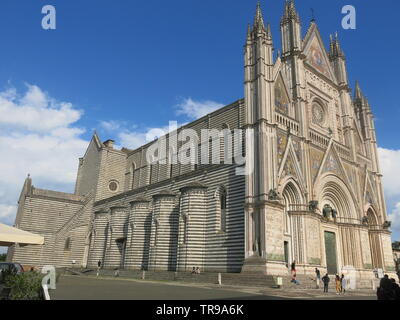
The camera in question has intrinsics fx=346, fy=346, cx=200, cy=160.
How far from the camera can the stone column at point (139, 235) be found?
3053cm

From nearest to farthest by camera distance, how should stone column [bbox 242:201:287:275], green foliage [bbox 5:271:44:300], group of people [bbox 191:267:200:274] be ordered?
green foliage [bbox 5:271:44:300], stone column [bbox 242:201:287:275], group of people [bbox 191:267:200:274]

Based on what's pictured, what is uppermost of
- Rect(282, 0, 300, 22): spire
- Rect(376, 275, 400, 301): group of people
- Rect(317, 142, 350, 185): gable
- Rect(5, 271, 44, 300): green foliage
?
Rect(282, 0, 300, 22): spire

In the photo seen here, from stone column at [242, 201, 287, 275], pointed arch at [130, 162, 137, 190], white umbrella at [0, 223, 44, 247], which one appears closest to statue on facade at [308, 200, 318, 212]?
stone column at [242, 201, 287, 275]

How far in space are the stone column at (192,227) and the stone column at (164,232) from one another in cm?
199

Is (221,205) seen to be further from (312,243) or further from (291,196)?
(312,243)

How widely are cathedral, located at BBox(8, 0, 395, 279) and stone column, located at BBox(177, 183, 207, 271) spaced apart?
76 mm

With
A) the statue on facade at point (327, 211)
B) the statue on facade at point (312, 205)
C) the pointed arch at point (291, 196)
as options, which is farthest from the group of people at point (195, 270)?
the statue on facade at point (327, 211)

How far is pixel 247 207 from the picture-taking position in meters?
23.0

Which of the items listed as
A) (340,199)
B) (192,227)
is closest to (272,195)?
(192,227)

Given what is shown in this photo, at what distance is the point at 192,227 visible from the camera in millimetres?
26406

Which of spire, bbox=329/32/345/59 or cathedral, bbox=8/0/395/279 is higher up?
spire, bbox=329/32/345/59

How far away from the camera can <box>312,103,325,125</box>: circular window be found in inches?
1257

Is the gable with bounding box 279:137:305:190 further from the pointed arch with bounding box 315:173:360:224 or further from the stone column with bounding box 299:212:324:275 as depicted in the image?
the pointed arch with bounding box 315:173:360:224
